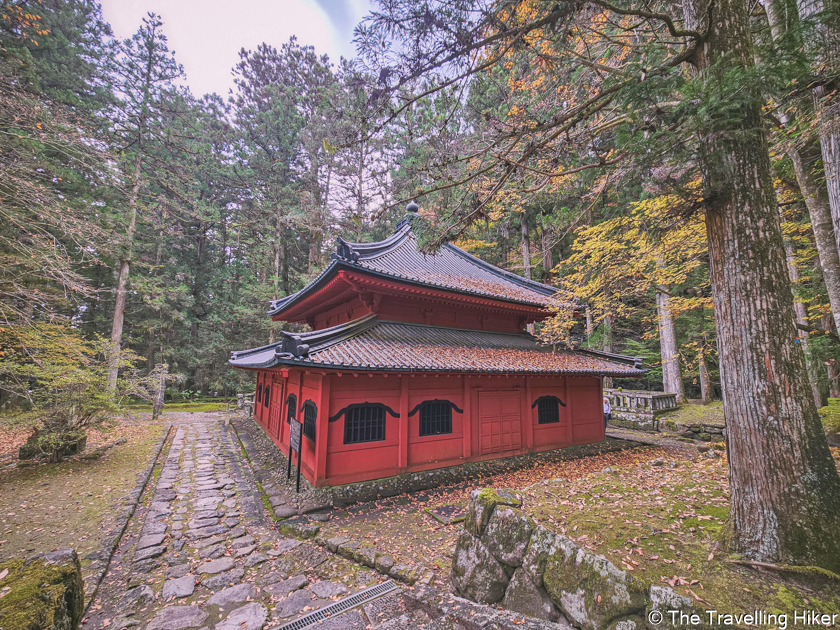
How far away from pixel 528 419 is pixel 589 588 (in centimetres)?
811

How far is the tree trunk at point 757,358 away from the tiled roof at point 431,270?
19.1ft

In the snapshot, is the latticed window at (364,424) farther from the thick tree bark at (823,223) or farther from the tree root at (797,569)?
the thick tree bark at (823,223)

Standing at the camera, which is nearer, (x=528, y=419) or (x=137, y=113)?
(x=528, y=419)

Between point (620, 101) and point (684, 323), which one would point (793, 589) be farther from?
point (684, 323)

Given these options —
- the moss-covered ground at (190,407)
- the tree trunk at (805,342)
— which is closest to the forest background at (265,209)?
the tree trunk at (805,342)

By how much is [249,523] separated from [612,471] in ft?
24.1

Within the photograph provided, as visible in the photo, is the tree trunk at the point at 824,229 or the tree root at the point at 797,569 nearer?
the tree root at the point at 797,569

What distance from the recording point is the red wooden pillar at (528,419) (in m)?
10.7

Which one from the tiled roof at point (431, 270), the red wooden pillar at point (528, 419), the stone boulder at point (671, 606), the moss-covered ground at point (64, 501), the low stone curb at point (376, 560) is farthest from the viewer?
the red wooden pillar at point (528, 419)

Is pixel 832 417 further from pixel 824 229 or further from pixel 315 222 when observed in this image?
pixel 315 222

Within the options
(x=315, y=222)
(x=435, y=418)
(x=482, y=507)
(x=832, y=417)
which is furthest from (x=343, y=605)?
(x=315, y=222)

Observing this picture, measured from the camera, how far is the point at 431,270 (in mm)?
11852

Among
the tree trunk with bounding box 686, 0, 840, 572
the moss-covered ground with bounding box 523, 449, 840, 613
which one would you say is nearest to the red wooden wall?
the moss-covered ground with bounding box 523, 449, 840, 613

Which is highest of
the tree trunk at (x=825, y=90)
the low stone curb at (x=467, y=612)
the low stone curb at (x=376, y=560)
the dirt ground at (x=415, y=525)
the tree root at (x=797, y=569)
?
the tree trunk at (x=825, y=90)
